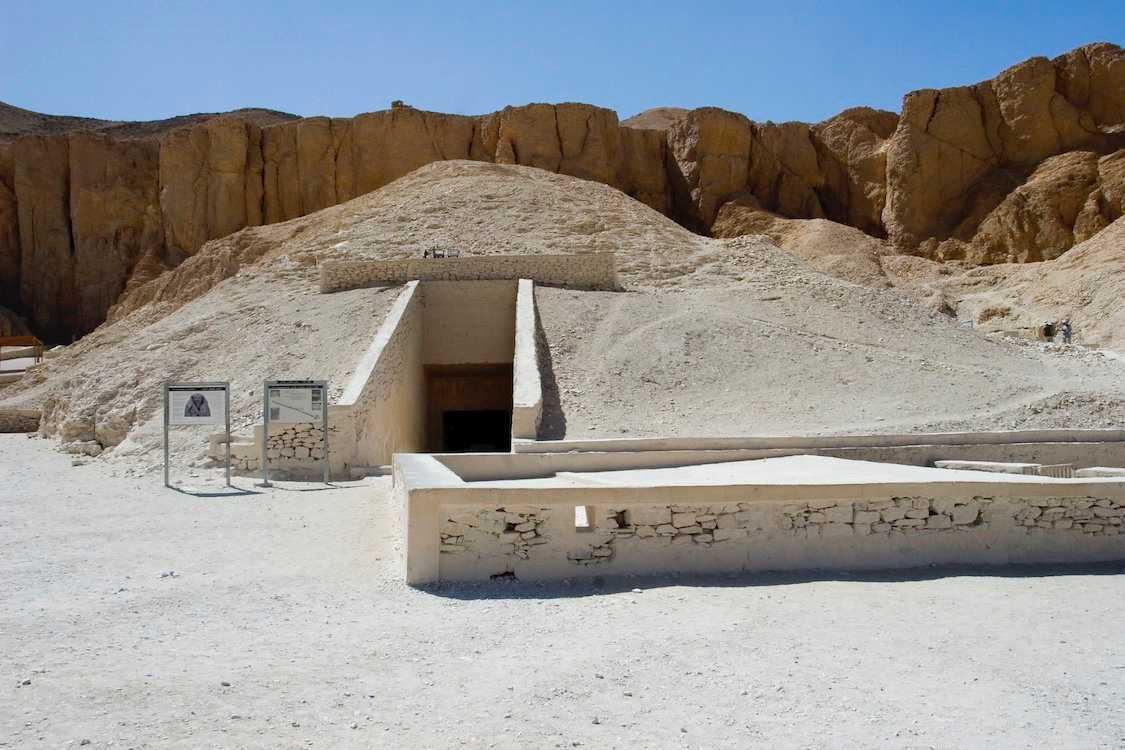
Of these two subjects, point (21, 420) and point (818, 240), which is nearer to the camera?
point (21, 420)

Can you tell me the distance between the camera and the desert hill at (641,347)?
14.6m

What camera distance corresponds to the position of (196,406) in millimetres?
11305

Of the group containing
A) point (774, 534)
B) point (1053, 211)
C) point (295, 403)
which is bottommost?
point (774, 534)

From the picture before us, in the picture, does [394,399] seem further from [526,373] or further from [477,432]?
[477,432]

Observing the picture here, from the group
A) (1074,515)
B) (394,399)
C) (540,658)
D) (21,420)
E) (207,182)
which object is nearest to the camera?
(540,658)

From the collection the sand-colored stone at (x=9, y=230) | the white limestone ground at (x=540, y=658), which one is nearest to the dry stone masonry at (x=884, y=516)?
the white limestone ground at (x=540, y=658)

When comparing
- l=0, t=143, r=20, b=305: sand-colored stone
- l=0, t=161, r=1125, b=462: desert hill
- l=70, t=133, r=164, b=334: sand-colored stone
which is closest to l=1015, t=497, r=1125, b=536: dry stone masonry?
l=0, t=161, r=1125, b=462: desert hill

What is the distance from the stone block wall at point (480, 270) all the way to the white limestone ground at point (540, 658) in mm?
12994

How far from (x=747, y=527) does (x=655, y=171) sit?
37872 millimetres

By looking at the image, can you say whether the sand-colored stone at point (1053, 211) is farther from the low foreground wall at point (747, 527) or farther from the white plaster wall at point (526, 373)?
the low foreground wall at point (747, 527)

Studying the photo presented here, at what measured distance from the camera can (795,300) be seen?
65.0 feet

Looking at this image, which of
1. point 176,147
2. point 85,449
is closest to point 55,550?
point 85,449

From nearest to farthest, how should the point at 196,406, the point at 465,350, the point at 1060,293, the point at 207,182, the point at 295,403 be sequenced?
the point at 196,406 < the point at 295,403 < the point at 465,350 < the point at 1060,293 < the point at 207,182

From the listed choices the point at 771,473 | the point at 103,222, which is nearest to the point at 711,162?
the point at 103,222
